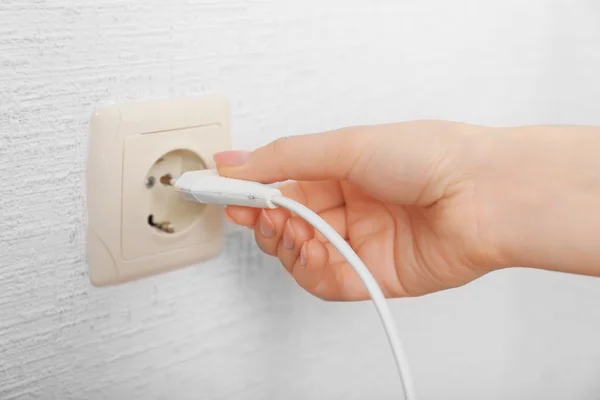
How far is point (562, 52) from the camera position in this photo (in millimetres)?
704

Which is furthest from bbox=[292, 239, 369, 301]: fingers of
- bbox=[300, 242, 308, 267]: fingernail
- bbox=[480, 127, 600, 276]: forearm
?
bbox=[480, 127, 600, 276]: forearm

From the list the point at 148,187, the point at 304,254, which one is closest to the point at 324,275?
the point at 304,254

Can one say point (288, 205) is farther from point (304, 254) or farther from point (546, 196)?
point (546, 196)

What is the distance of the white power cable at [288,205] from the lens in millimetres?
385

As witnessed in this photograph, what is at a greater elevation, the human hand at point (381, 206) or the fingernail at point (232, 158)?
the fingernail at point (232, 158)

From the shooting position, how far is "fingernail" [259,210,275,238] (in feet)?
1.44

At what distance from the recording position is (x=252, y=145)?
0.47 meters

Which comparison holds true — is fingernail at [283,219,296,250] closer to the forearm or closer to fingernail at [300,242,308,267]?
fingernail at [300,242,308,267]

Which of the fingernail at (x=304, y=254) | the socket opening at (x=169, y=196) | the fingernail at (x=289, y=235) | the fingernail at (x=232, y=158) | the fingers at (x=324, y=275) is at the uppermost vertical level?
the fingernail at (x=232, y=158)

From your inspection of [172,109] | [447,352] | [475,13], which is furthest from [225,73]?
[447,352]

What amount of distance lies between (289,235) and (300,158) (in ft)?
0.18

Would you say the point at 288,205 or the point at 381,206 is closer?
the point at 288,205

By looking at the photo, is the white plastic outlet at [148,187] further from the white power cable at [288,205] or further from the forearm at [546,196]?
the forearm at [546,196]

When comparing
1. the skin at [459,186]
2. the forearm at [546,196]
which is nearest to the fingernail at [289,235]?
the skin at [459,186]
